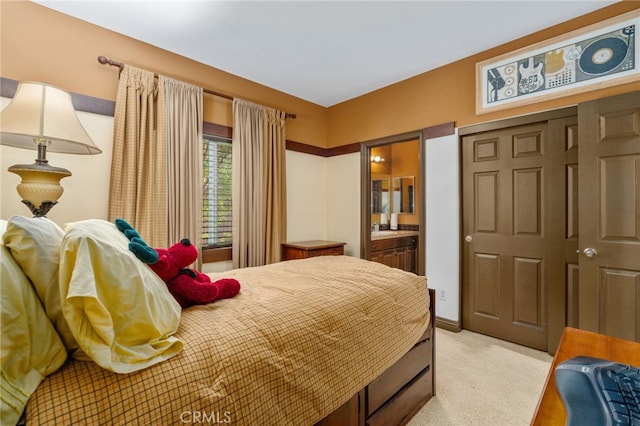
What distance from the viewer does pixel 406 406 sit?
1.63m

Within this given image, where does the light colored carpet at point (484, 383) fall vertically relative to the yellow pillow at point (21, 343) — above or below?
below

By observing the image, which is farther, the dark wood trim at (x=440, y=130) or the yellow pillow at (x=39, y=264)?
the dark wood trim at (x=440, y=130)

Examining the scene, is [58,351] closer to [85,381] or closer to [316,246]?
[85,381]

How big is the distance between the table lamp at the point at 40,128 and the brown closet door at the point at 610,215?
3649mm

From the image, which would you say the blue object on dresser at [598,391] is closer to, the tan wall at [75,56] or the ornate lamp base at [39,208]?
the ornate lamp base at [39,208]

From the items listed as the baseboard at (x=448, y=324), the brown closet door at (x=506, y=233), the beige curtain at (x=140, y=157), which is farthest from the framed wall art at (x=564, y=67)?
the beige curtain at (x=140, y=157)

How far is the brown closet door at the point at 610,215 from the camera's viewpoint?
6.80 ft

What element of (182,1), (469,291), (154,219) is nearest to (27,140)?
(154,219)

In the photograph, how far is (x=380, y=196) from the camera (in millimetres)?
5496

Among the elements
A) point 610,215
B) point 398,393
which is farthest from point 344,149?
point 398,393

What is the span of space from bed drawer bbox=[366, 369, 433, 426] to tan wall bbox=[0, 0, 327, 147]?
2.99 metres

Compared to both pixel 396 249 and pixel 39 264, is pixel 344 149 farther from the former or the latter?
pixel 39 264

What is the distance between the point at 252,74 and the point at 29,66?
1.87 metres

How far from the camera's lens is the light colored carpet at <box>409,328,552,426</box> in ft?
5.67
